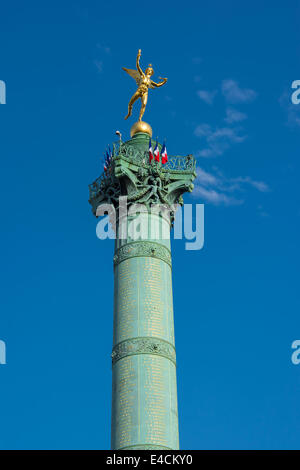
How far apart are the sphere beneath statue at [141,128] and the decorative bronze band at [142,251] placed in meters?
8.28

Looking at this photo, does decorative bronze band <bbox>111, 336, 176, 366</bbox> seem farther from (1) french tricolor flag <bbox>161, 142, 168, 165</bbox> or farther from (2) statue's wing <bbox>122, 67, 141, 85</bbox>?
(2) statue's wing <bbox>122, 67, 141, 85</bbox>

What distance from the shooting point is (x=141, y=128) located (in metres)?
47.2

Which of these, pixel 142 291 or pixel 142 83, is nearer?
pixel 142 291

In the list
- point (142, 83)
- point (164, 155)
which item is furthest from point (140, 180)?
point (142, 83)

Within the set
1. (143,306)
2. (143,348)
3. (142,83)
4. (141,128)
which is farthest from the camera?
(142,83)

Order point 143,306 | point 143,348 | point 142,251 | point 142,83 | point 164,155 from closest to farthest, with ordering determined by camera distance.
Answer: point 143,348 → point 143,306 → point 142,251 → point 164,155 → point 142,83

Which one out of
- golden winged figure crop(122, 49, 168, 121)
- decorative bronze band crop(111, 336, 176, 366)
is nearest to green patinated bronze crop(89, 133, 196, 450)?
decorative bronze band crop(111, 336, 176, 366)

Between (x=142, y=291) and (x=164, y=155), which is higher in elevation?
(x=164, y=155)

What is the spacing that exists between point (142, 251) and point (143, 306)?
3.11 meters

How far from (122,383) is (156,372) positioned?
1587 mm

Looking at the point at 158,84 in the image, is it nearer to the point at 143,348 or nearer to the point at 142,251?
the point at 142,251


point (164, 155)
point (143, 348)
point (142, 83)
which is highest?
point (142, 83)

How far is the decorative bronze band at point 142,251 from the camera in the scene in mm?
41125
